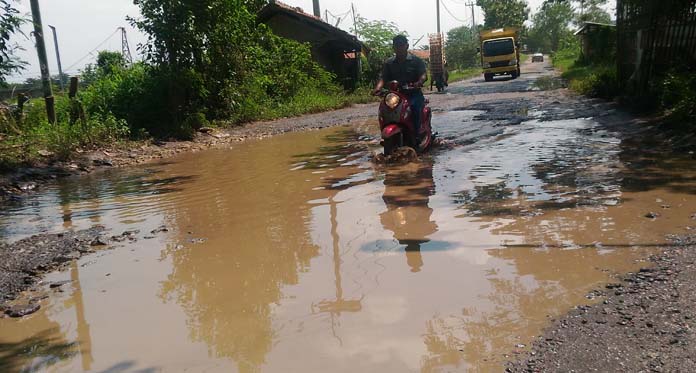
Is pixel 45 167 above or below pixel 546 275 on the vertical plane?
above

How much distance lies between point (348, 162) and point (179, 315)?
5.45 meters

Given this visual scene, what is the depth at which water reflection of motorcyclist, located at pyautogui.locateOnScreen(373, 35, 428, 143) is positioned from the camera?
26.5 feet

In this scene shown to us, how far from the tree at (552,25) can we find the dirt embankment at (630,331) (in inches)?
3817

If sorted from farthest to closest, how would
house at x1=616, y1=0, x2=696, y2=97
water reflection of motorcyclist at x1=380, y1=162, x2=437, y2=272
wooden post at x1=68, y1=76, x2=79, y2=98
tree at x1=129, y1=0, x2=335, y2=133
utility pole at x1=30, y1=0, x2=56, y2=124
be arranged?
tree at x1=129, y1=0, x2=335, y2=133 < wooden post at x1=68, y1=76, x2=79, y2=98 < utility pole at x1=30, y1=0, x2=56, y2=124 < house at x1=616, y1=0, x2=696, y2=97 < water reflection of motorcyclist at x1=380, y1=162, x2=437, y2=272

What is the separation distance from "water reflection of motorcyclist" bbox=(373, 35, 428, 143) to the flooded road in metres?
0.85

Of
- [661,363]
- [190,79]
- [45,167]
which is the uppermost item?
[190,79]

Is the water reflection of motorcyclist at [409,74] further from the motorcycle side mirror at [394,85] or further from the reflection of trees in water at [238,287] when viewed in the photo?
the reflection of trees in water at [238,287]

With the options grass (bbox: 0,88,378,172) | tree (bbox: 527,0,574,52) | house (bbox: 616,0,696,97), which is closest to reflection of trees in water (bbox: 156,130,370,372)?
grass (bbox: 0,88,378,172)

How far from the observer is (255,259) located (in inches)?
177

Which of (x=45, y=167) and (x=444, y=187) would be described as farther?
(x=45, y=167)

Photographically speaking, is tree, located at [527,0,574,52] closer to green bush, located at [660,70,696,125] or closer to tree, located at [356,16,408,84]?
tree, located at [356,16,408,84]

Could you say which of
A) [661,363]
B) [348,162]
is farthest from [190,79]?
[661,363]

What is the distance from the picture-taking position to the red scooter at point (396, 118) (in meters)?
7.86

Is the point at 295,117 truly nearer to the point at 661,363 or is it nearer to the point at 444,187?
the point at 444,187
